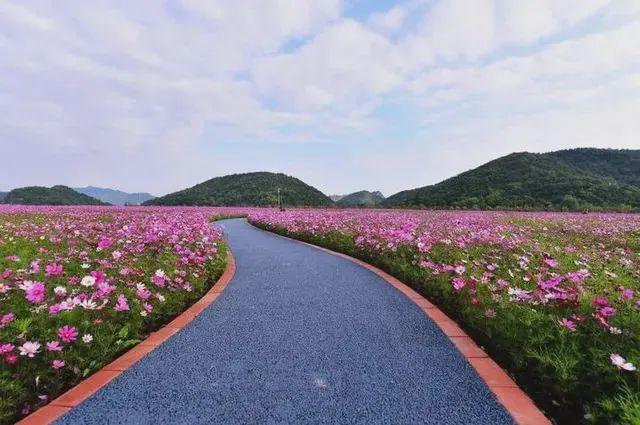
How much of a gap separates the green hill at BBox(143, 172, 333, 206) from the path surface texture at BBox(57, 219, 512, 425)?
4595 centimetres

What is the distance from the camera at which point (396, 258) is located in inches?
300

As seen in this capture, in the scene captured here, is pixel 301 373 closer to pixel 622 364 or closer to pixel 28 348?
pixel 28 348

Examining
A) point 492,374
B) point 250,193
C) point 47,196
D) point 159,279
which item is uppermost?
point 250,193

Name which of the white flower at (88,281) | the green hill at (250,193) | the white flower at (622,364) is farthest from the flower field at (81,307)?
the green hill at (250,193)

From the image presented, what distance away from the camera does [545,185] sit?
39.6m

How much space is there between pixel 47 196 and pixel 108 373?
213 ft

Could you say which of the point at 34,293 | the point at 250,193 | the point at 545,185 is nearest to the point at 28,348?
the point at 34,293

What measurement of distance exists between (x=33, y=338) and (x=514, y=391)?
396 centimetres

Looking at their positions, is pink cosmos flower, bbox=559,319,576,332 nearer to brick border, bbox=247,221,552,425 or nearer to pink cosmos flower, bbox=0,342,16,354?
brick border, bbox=247,221,552,425

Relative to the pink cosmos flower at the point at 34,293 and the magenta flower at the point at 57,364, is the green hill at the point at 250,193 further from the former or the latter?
the magenta flower at the point at 57,364

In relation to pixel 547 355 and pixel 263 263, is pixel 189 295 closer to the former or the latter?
pixel 263 263

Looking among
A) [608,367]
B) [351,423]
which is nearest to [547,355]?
[608,367]

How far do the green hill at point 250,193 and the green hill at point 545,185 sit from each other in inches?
655

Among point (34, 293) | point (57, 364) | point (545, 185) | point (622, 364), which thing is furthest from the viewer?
point (545, 185)
